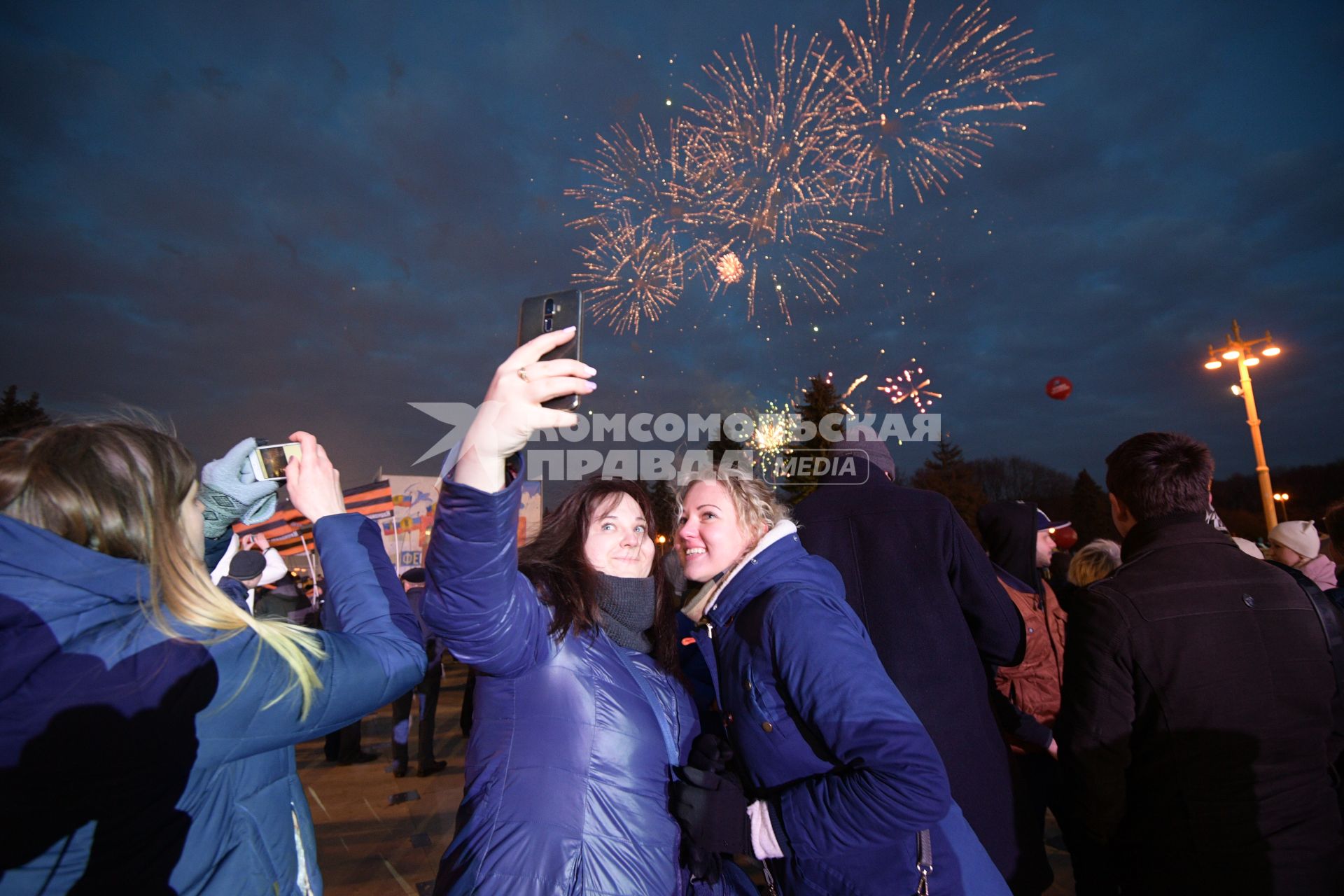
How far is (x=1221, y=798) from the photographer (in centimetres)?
218

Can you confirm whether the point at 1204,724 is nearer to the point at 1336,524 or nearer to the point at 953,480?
the point at 1336,524

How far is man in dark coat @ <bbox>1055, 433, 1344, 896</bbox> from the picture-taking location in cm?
216

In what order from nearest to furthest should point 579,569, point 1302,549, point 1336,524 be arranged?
point 579,569, point 1336,524, point 1302,549

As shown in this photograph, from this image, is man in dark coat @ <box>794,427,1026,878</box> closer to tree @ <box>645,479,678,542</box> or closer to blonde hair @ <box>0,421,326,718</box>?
tree @ <box>645,479,678,542</box>

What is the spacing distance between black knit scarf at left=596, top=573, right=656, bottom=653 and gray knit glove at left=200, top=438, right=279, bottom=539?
3.77 ft

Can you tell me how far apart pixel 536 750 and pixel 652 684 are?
51cm

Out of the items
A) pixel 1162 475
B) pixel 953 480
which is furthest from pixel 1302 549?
pixel 953 480

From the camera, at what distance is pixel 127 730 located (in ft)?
3.86

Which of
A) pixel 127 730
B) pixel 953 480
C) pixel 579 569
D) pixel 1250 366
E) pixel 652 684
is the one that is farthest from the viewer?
pixel 953 480

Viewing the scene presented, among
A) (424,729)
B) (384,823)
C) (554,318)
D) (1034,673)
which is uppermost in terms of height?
(554,318)

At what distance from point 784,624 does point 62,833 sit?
1633 millimetres

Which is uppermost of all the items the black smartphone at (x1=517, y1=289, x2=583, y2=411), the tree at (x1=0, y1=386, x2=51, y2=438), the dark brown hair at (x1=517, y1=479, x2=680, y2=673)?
the tree at (x1=0, y1=386, x2=51, y2=438)

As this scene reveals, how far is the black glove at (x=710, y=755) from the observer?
6.50 feet

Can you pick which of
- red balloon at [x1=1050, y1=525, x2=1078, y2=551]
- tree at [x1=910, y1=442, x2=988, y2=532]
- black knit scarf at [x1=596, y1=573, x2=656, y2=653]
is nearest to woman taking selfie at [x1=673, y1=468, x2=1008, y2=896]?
black knit scarf at [x1=596, y1=573, x2=656, y2=653]
